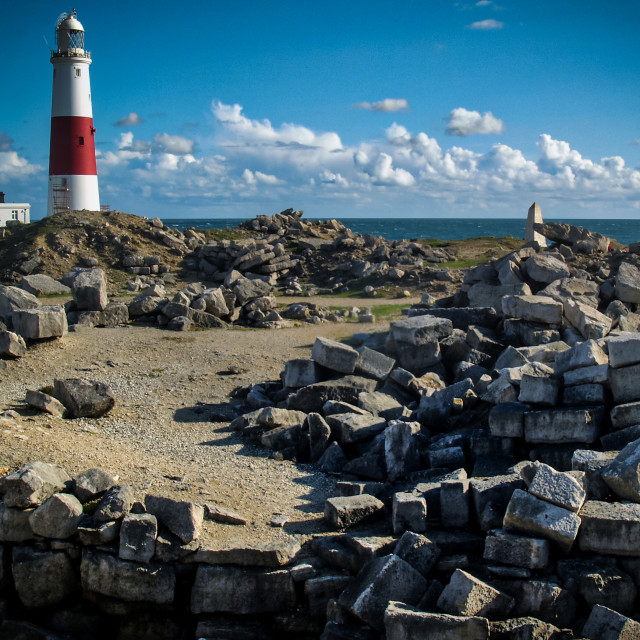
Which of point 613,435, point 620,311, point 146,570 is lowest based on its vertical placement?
point 146,570

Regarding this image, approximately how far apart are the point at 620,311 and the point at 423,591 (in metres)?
10.7

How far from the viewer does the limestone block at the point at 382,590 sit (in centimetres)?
619

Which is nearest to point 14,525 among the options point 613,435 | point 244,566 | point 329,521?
point 244,566

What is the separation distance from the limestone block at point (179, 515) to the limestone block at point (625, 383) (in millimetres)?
5290

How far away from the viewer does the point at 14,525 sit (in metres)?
7.72

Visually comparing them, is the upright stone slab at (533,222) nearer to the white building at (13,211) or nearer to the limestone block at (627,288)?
the limestone block at (627,288)

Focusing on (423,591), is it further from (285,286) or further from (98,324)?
(285,286)

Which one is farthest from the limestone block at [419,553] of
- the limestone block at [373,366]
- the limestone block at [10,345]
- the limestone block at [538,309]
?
the limestone block at [10,345]

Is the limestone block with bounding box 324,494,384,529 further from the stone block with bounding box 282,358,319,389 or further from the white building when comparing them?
the white building

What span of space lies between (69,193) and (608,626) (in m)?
34.4

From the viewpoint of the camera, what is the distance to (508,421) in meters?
8.65

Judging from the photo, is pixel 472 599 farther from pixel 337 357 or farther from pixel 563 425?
pixel 337 357

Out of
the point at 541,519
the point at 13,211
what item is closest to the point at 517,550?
the point at 541,519

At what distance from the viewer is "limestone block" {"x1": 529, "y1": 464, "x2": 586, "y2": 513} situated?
20.8 feet
